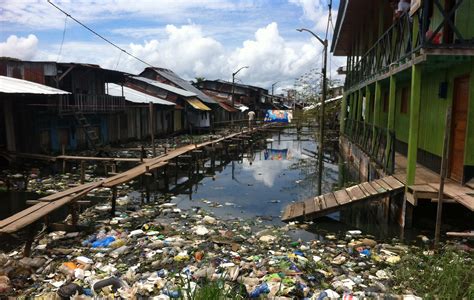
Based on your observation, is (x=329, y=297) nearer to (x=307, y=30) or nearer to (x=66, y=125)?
(x=307, y=30)

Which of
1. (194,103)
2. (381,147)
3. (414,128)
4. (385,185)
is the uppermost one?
(194,103)

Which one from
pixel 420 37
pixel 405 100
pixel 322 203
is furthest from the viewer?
pixel 405 100

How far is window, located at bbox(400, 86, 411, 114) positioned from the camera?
12.7m

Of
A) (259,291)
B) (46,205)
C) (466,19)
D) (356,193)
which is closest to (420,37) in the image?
(466,19)

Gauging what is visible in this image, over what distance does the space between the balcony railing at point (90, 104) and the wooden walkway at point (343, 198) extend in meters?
13.3

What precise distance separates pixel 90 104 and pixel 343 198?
1570 cm

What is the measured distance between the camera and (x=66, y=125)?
19016 mm

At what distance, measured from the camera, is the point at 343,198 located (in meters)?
8.34

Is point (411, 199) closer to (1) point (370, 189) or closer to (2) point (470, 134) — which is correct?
(1) point (370, 189)

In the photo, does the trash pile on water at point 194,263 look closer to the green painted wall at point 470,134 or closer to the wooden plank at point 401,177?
the wooden plank at point 401,177

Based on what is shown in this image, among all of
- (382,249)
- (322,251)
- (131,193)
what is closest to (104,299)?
(322,251)

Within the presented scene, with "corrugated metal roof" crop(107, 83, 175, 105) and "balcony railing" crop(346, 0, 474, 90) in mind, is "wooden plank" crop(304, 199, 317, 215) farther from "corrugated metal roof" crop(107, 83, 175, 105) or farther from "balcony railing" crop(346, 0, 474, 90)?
"corrugated metal roof" crop(107, 83, 175, 105)

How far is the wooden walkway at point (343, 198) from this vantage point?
765cm

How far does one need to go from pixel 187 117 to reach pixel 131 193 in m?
22.8
